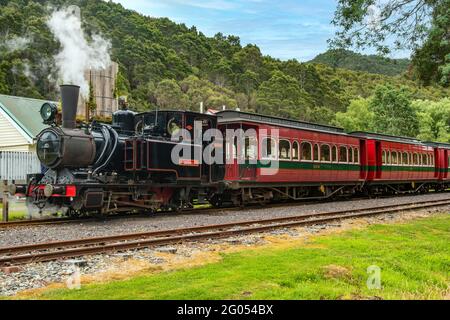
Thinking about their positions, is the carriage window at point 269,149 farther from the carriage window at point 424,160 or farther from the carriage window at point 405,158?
the carriage window at point 424,160

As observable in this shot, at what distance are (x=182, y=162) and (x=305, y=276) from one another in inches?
346

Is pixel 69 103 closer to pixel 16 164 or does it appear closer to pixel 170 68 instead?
pixel 16 164

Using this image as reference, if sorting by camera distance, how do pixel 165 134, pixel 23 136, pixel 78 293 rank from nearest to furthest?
1. pixel 78 293
2. pixel 165 134
3. pixel 23 136

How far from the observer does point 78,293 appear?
5.88 meters

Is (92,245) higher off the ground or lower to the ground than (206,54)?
lower

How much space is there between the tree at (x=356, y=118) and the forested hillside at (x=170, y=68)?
170 inches

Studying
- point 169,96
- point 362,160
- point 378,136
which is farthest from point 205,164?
point 169,96

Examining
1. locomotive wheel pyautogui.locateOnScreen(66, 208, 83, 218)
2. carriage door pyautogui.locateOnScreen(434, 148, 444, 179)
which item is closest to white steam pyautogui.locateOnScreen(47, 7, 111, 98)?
locomotive wheel pyautogui.locateOnScreen(66, 208, 83, 218)

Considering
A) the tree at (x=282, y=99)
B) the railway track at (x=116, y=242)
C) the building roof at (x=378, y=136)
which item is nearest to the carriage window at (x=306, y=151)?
the building roof at (x=378, y=136)

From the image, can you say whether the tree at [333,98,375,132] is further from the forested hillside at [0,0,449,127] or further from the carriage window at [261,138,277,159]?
the carriage window at [261,138,277,159]

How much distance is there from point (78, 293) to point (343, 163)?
18207 mm

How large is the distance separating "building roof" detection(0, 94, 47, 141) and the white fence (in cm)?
248
